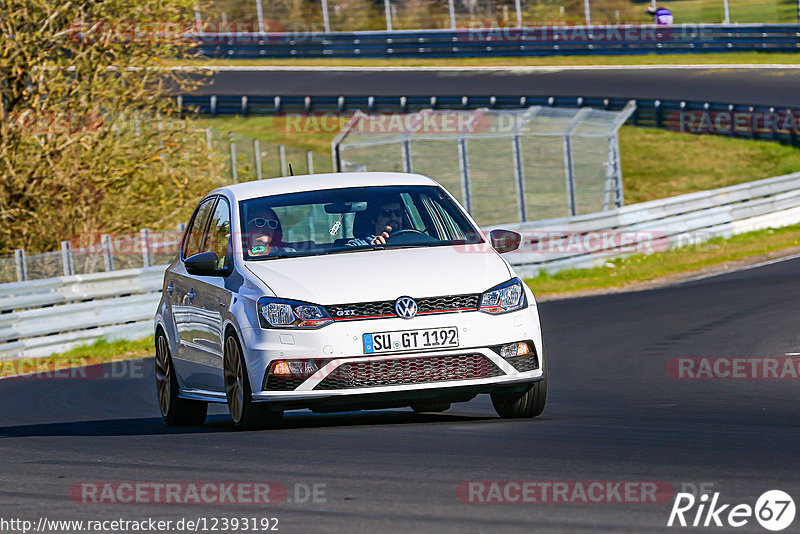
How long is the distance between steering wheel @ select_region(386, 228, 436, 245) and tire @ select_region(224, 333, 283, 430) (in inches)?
49.2

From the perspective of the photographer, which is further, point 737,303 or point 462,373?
point 737,303

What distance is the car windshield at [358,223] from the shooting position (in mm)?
9062

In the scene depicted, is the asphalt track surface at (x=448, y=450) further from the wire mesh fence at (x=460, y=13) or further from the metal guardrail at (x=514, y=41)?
the wire mesh fence at (x=460, y=13)

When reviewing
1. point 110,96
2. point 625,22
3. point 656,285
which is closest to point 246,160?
point 110,96

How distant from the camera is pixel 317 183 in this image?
9633mm

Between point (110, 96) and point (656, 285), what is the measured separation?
9.27m

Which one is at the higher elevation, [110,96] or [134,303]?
[110,96]

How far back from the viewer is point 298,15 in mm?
52938

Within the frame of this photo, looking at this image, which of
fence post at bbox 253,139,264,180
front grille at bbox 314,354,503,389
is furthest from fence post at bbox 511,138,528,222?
front grille at bbox 314,354,503,389

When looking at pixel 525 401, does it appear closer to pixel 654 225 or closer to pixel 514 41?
pixel 654 225

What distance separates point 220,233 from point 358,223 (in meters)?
1.06

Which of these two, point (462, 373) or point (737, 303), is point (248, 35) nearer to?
point (737, 303)

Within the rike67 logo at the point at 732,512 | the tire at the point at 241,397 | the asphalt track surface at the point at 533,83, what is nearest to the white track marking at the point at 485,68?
the asphalt track surface at the point at 533,83

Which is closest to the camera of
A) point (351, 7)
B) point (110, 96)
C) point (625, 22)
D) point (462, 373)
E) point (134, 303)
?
point (462, 373)
